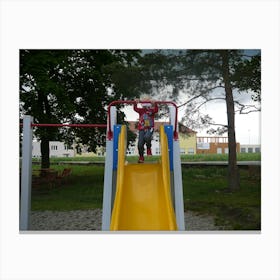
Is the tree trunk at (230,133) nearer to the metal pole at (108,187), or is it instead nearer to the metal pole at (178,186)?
the metal pole at (178,186)

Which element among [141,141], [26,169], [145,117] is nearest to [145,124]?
[145,117]

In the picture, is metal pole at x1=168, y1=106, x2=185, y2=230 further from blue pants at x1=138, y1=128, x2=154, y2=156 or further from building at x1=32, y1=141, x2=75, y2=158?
building at x1=32, y1=141, x2=75, y2=158

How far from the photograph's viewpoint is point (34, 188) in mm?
6848

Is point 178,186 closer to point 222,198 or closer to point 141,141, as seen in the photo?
point 141,141

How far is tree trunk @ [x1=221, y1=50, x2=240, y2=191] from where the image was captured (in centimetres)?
688

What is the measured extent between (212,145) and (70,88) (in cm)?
310

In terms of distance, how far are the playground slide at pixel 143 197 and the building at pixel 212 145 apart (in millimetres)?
2894

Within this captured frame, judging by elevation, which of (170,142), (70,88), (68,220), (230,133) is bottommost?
(68,220)

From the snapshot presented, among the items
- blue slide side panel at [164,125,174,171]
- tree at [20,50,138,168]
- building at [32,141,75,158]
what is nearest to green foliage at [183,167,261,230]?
tree at [20,50,138,168]

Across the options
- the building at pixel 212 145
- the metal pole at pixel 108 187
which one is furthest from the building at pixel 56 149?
the metal pole at pixel 108 187

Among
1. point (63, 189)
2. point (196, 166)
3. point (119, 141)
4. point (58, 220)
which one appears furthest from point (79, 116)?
point (119, 141)

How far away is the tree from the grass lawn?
607 mm

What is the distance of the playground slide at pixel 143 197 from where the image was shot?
3217mm

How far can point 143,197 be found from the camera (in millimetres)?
3498
